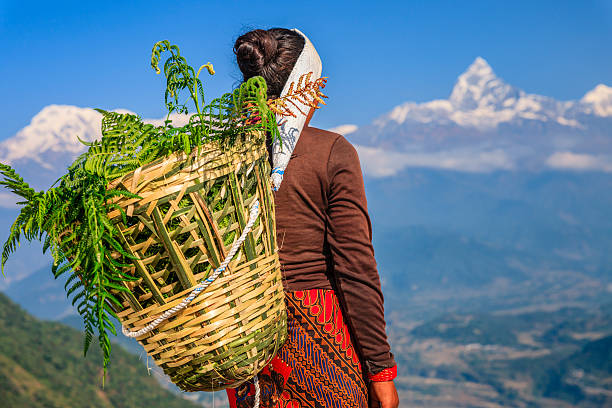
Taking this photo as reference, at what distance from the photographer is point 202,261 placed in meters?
1.49

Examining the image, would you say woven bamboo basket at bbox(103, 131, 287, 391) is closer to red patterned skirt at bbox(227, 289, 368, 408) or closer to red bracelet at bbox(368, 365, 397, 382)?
red patterned skirt at bbox(227, 289, 368, 408)

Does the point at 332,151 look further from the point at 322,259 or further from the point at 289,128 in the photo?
the point at 322,259

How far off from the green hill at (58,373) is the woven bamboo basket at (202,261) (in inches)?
1266

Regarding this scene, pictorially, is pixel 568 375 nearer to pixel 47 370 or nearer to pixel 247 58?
pixel 47 370

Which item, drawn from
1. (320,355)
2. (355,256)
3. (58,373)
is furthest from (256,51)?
(58,373)

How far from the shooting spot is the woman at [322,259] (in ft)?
6.42

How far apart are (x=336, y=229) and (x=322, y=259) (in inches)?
5.1

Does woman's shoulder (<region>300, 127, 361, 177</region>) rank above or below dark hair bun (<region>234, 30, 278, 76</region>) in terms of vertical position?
below

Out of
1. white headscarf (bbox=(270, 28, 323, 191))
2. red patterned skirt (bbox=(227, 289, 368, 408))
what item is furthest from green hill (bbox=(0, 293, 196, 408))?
white headscarf (bbox=(270, 28, 323, 191))

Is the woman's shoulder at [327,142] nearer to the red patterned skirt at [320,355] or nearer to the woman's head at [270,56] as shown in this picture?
the woman's head at [270,56]

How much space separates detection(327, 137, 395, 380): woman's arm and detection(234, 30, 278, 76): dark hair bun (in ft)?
1.21

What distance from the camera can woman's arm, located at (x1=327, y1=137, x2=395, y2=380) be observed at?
76.9 inches

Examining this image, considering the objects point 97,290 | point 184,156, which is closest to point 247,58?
point 184,156

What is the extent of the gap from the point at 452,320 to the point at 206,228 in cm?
19382
